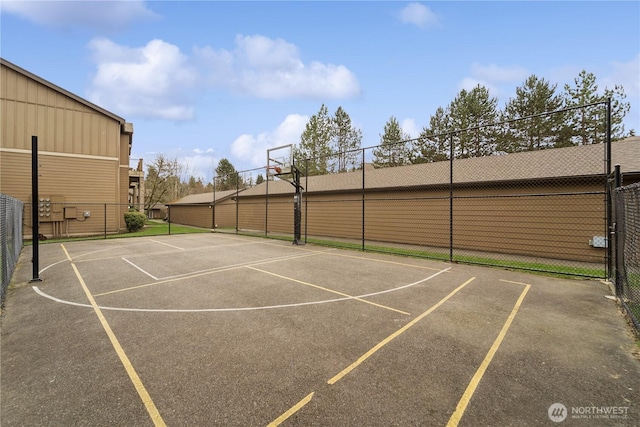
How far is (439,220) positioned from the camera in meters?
13.8

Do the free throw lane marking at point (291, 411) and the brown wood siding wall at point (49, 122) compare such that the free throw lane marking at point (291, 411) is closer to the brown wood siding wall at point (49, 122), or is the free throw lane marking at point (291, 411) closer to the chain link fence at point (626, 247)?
the chain link fence at point (626, 247)

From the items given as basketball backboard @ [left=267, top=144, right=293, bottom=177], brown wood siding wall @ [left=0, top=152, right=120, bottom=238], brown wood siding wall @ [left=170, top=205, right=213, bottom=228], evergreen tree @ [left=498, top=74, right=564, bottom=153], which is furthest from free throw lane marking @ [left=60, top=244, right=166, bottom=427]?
brown wood siding wall @ [left=170, top=205, right=213, bottom=228]

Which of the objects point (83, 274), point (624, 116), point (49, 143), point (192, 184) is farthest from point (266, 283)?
point (192, 184)

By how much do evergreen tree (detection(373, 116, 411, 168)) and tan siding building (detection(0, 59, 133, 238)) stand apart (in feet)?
59.8

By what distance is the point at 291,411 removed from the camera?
247 cm

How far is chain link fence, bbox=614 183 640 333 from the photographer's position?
16.2ft

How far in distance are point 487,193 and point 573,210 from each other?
2968mm

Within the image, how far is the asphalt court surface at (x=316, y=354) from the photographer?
8.25 ft

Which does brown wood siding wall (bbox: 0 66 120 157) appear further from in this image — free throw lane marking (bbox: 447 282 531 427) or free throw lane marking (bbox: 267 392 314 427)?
free throw lane marking (bbox: 447 282 531 427)

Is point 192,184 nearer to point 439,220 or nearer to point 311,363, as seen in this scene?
point 439,220

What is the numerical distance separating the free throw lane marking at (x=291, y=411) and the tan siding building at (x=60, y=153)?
59.2 ft

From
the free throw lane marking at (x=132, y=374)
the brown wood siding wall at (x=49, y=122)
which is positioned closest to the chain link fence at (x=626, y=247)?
the free throw lane marking at (x=132, y=374)

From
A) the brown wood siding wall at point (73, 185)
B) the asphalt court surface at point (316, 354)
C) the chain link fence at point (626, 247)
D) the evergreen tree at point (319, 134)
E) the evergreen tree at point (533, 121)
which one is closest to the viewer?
the asphalt court surface at point (316, 354)

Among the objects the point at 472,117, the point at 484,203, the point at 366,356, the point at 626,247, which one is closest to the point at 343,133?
the point at 472,117
